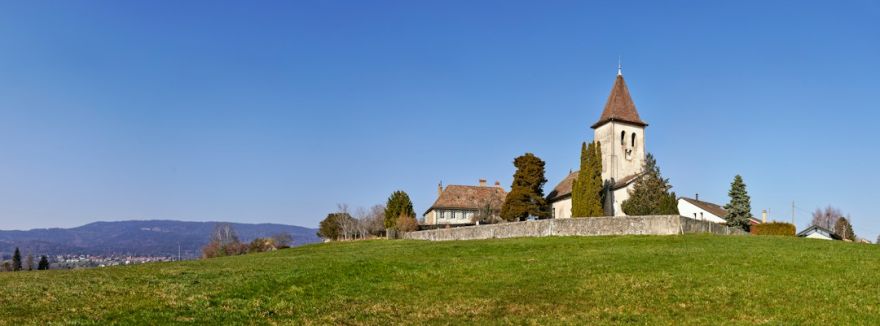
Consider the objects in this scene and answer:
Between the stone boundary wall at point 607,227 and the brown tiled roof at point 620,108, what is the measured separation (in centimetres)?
2668

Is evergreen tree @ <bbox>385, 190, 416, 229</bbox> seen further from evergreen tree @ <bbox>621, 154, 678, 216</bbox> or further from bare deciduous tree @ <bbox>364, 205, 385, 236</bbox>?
evergreen tree @ <bbox>621, 154, 678, 216</bbox>

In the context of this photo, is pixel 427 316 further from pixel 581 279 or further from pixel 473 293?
pixel 581 279

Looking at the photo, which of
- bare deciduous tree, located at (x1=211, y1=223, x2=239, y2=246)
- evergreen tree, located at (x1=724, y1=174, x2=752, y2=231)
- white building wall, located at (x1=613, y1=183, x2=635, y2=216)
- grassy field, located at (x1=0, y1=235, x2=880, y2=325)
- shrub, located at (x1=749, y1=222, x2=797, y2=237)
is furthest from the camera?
bare deciduous tree, located at (x1=211, y1=223, x2=239, y2=246)

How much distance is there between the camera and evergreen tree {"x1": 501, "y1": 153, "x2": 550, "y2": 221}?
212 feet

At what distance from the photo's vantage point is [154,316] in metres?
14.1

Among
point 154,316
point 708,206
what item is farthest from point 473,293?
point 708,206

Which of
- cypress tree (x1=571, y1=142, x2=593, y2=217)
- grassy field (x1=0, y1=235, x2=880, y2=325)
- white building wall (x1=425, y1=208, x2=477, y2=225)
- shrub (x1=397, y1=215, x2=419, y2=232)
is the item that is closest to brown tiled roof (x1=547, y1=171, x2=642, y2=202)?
cypress tree (x1=571, y1=142, x2=593, y2=217)

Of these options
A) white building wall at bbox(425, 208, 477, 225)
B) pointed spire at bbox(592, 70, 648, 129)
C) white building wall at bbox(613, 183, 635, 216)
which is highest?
pointed spire at bbox(592, 70, 648, 129)

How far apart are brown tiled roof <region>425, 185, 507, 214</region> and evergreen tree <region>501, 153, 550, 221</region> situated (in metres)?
14.1

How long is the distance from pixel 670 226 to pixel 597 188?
69.7 ft

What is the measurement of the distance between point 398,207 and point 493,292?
62580 mm

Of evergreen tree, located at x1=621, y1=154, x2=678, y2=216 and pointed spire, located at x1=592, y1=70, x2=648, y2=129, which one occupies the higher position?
pointed spire, located at x1=592, y1=70, x2=648, y2=129

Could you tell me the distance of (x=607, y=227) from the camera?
40.2 metres

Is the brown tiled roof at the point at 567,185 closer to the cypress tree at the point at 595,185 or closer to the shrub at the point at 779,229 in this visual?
the cypress tree at the point at 595,185
